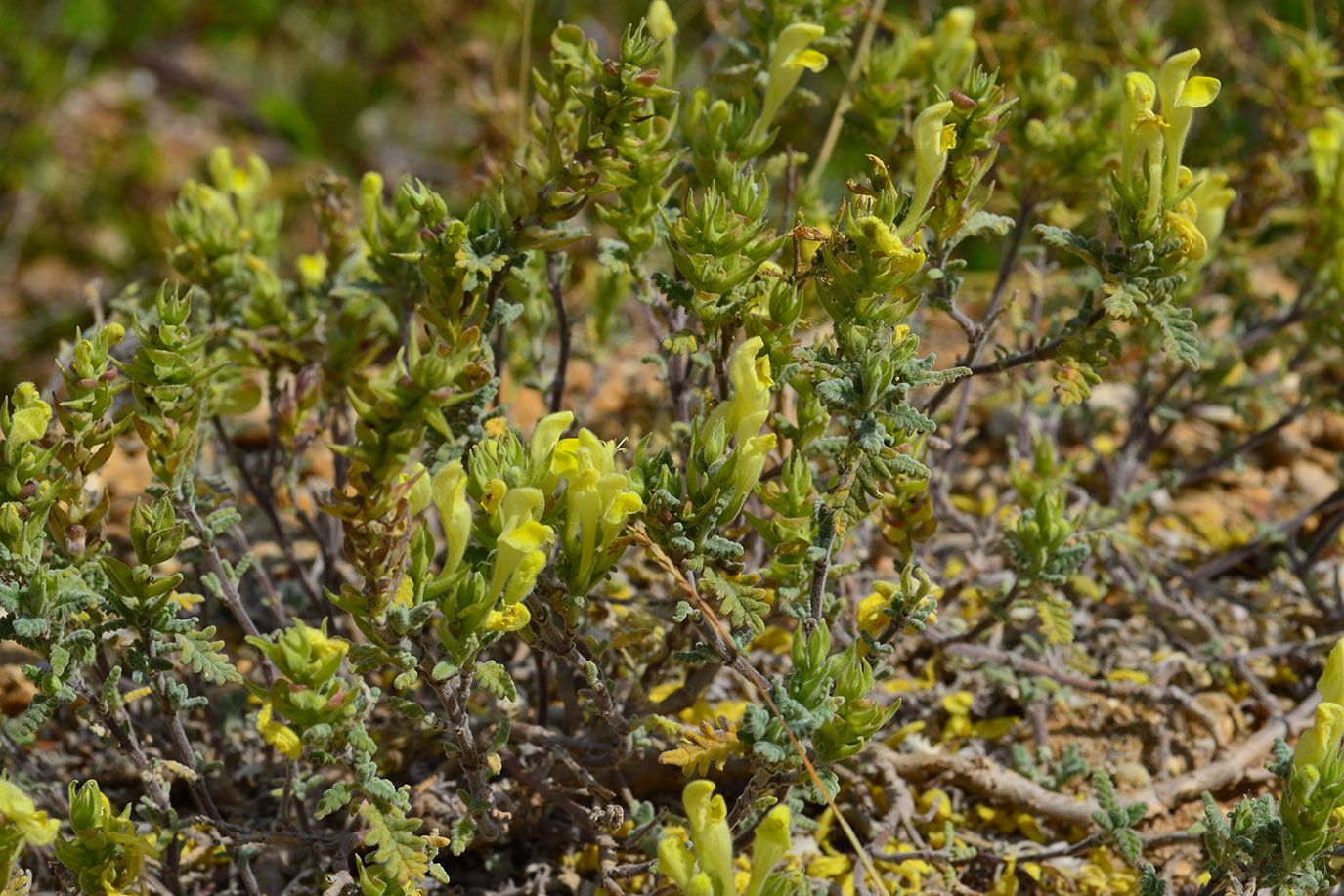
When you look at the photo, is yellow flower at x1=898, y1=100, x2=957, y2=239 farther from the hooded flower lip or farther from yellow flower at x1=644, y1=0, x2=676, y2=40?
yellow flower at x1=644, y1=0, x2=676, y2=40

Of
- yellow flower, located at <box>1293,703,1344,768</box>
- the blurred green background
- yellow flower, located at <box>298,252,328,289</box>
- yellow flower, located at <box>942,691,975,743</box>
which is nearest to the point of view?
yellow flower, located at <box>1293,703,1344,768</box>

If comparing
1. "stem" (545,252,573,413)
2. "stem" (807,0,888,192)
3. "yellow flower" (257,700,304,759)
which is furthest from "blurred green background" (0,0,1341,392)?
"yellow flower" (257,700,304,759)

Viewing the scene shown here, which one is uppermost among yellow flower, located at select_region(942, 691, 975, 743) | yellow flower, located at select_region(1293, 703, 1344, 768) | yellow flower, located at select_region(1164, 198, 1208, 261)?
yellow flower, located at select_region(1164, 198, 1208, 261)

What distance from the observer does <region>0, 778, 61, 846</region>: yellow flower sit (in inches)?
54.3

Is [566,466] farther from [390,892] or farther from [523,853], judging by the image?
[523,853]

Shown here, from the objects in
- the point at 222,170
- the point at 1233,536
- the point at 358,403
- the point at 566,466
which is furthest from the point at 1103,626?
the point at 222,170

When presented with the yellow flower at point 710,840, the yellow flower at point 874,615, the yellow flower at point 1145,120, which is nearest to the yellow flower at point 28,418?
the yellow flower at point 710,840

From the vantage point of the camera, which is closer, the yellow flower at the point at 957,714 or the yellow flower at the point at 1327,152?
the yellow flower at the point at 957,714

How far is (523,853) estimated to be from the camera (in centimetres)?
216

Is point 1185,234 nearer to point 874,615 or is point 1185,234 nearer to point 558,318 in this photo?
point 874,615

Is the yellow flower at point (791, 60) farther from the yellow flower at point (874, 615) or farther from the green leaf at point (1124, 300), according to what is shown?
the yellow flower at point (874, 615)

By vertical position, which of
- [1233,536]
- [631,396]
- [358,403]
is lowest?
[1233,536]

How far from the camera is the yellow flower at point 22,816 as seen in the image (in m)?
1.38

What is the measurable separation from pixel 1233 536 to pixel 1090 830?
3.44 ft
